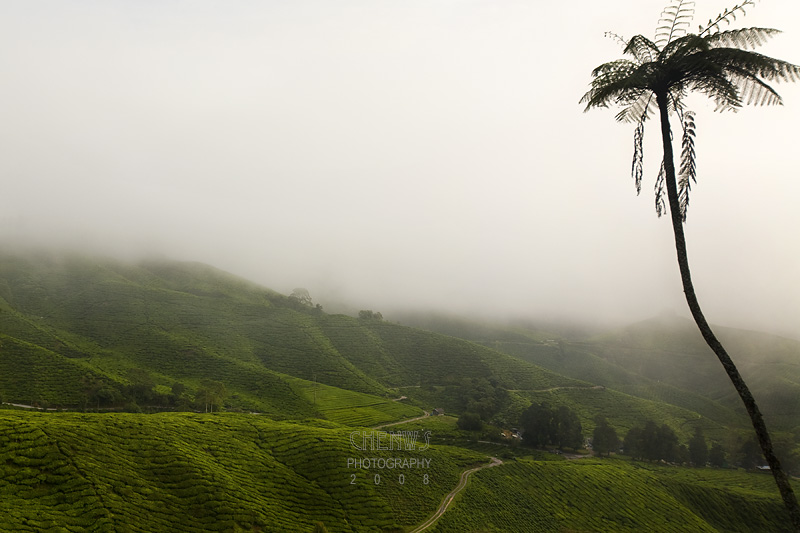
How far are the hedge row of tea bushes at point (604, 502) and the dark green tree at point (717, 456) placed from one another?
12.6m

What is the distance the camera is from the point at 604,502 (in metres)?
67.3

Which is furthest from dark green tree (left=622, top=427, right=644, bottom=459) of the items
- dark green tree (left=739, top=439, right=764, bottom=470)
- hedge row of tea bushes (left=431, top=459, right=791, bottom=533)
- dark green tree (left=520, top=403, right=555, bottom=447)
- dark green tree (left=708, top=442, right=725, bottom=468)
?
dark green tree (left=739, top=439, right=764, bottom=470)

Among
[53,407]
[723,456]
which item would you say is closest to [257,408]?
[53,407]

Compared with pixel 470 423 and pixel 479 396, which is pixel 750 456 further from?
pixel 470 423

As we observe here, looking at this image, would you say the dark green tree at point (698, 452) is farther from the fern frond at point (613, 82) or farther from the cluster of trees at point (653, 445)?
the fern frond at point (613, 82)

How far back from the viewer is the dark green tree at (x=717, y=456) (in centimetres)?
10350

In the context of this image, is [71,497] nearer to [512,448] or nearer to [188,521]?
[188,521]

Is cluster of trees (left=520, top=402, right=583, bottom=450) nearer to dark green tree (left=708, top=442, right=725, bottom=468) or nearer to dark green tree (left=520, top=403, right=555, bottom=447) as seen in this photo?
dark green tree (left=520, top=403, right=555, bottom=447)

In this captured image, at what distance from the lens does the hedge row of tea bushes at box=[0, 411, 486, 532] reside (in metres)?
35.8

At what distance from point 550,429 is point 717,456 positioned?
47938 mm

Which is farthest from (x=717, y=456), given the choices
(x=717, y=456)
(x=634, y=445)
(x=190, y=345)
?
(x=190, y=345)

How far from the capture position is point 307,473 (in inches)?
2141

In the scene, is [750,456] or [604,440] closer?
[604,440]

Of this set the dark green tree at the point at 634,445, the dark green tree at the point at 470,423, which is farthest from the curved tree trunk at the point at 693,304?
the dark green tree at the point at 634,445
